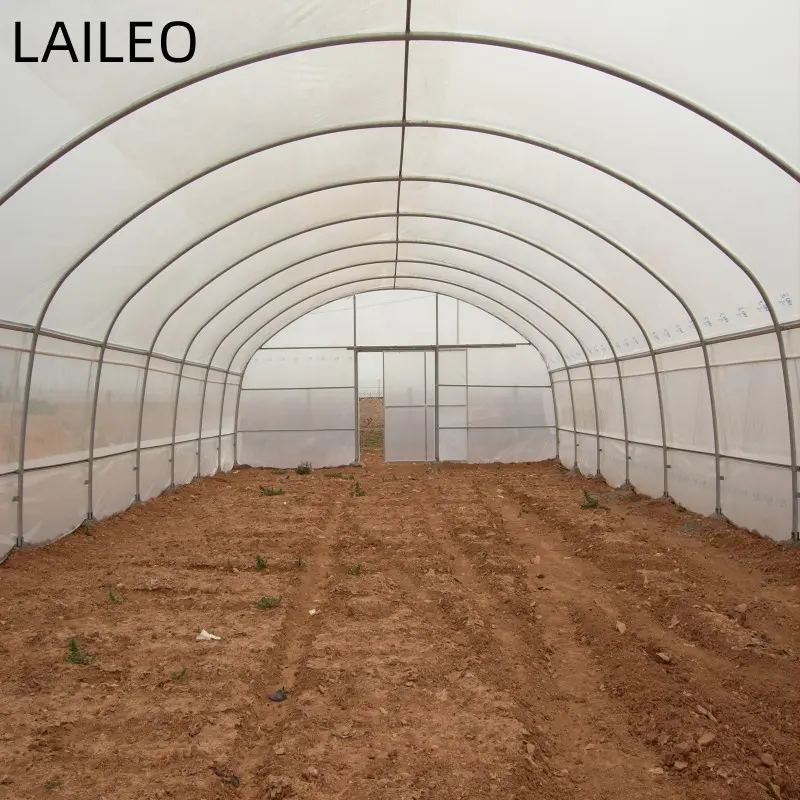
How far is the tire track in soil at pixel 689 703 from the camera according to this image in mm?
4180

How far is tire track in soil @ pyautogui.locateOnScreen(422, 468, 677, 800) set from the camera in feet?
13.9

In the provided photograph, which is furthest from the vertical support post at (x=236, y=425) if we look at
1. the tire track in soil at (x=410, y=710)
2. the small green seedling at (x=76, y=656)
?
the small green seedling at (x=76, y=656)

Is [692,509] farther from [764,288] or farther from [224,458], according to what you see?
[224,458]

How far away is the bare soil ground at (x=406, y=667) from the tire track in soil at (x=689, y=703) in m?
0.02

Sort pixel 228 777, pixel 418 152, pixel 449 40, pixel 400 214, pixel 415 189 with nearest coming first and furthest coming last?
1. pixel 228 777
2. pixel 449 40
3. pixel 418 152
4. pixel 415 189
5. pixel 400 214

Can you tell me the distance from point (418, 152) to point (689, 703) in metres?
7.90

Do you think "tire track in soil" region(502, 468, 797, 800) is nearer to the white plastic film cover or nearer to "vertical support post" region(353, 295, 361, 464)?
the white plastic film cover

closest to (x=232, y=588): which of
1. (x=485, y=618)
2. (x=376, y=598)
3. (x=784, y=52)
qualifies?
(x=376, y=598)

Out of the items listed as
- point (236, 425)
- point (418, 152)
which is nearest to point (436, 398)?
point (236, 425)

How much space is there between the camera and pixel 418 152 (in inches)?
407

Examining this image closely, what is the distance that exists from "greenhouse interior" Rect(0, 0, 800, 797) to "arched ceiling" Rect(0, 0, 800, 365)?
1.5 inches

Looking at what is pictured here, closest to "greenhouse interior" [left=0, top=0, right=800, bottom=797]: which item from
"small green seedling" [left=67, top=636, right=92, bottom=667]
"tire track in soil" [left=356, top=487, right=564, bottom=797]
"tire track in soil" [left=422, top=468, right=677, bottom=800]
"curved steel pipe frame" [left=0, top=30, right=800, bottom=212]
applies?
"curved steel pipe frame" [left=0, top=30, right=800, bottom=212]

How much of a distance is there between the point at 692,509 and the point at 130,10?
10.9 meters

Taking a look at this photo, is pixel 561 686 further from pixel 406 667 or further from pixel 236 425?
pixel 236 425
